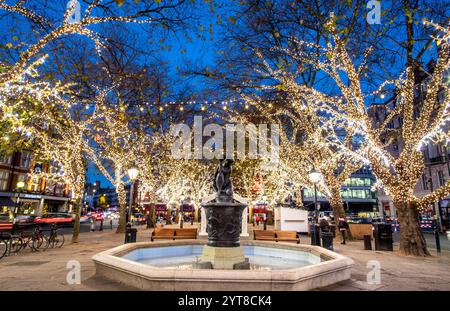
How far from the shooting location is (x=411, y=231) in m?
11.2

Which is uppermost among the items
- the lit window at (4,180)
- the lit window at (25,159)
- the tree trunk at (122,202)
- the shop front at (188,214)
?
the lit window at (25,159)

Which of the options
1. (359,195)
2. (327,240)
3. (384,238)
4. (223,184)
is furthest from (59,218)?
(359,195)

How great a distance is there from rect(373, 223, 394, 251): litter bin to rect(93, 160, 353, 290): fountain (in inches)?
207

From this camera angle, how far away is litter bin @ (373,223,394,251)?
41.8 ft

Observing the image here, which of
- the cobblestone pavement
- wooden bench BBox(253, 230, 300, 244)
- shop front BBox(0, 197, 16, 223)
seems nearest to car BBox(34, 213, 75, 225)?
shop front BBox(0, 197, 16, 223)

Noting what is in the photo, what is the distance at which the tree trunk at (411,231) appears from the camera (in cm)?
1106

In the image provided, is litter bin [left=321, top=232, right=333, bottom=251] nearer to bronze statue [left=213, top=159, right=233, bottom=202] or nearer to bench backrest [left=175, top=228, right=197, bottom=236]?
bronze statue [left=213, top=159, right=233, bottom=202]

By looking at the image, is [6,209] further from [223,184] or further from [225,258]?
[225,258]

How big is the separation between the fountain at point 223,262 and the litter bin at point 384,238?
5257 millimetres

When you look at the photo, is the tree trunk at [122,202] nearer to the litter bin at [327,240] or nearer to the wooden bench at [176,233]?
the wooden bench at [176,233]

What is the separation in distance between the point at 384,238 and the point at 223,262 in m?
9.22

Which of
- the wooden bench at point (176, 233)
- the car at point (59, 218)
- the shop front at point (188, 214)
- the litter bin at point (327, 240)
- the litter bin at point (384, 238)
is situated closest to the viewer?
the litter bin at point (327, 240)

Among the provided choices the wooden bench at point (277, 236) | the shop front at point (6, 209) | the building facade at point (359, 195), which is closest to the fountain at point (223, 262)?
the wooden bench at point (277, 236)

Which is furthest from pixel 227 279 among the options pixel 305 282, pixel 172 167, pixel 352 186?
pixel 352 186
